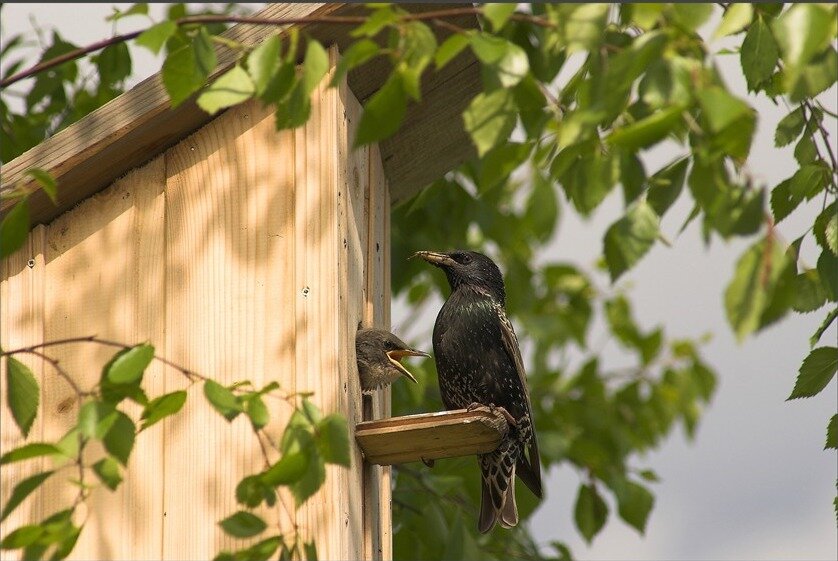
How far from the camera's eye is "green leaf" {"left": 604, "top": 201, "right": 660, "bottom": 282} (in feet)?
7.66

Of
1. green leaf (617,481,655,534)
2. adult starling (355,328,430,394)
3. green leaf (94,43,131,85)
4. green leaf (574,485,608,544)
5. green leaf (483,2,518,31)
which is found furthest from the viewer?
green leaf (617,481,655,534)

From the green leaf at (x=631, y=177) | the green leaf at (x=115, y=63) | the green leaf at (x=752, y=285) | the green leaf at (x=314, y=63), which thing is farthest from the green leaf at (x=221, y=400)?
the green leaf at (x=115, y=63)

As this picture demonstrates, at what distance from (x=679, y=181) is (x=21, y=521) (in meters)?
1.84

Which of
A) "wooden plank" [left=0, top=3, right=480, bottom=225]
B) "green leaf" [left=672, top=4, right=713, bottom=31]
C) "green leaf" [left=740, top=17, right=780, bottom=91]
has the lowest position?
"green leaf" [left=672, top=4, right=713, bottom=31]

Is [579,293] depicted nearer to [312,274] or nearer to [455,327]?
[455,327]

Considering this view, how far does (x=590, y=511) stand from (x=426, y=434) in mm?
1834

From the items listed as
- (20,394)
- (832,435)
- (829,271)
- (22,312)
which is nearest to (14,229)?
(20,394)

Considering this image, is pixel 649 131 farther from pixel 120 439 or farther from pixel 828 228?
pixel 120 439

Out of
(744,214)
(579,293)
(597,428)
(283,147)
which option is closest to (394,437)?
(283,147)

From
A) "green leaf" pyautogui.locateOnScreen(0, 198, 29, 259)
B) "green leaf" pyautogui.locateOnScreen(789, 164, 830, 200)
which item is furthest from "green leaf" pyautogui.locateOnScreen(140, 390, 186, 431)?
"green leaf" pyautogui.locateOnScreen(789, 164, 830, 200)

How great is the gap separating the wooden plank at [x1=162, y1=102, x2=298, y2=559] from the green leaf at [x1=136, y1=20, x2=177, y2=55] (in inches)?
35.8

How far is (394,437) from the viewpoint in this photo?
3.44 metres

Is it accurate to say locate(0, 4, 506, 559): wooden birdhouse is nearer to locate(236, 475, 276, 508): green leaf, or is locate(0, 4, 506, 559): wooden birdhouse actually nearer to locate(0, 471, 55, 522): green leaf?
locate(236, 475, 276, 508): green leaf

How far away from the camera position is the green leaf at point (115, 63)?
493 cm
